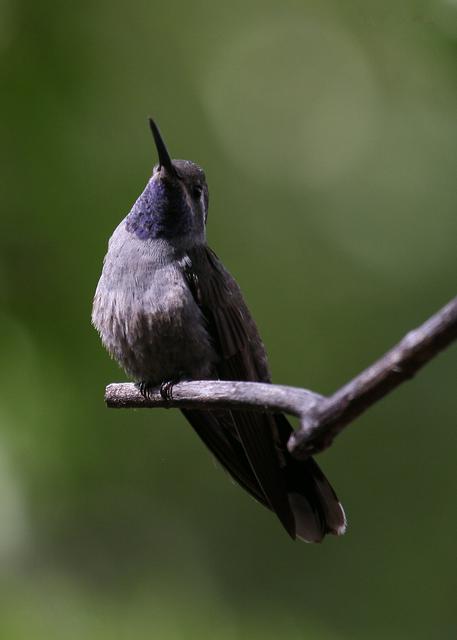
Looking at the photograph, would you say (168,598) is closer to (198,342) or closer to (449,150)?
(198,342)

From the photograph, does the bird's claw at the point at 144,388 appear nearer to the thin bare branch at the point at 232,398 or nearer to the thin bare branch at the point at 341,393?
the thin bare branch at the point at 232,398

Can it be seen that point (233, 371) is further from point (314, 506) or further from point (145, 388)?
point (314, 506)

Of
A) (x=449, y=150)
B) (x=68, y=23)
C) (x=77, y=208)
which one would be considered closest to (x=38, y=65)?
(x=68, y=23)

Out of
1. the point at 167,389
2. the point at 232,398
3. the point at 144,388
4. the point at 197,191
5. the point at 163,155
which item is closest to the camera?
the point at 232,398

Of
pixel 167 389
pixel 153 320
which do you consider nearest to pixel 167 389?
pixel 167 389

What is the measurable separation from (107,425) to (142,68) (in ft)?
6.40

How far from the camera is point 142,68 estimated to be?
497 cm

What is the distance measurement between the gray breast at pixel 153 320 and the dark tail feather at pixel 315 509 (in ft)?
1.79

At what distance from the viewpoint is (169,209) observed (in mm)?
3543

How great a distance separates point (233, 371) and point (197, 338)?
17 cm

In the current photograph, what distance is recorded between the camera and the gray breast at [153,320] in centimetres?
321

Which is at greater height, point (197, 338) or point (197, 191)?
point (197, 191)

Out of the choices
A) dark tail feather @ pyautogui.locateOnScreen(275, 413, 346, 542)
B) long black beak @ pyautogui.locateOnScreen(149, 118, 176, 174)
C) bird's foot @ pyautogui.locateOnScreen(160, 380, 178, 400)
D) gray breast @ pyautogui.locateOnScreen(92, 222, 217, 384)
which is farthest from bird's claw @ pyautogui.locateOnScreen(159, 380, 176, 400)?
long black beak @ pyautogui.locateOnScreen(149, 118, 176, 174)

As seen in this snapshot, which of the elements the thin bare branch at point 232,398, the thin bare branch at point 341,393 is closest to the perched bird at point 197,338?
the thin bare branch at point 232,398
